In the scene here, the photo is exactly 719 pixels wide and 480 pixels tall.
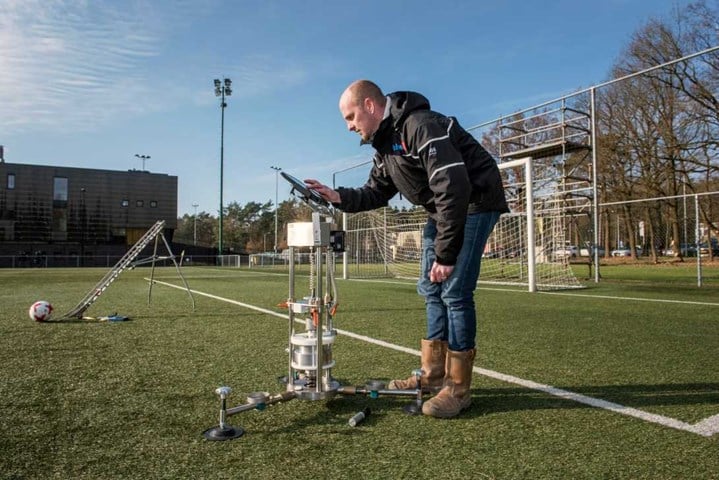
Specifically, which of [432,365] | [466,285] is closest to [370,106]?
[466,285]

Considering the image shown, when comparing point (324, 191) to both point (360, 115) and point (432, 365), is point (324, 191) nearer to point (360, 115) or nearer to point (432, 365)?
point (360, 115)

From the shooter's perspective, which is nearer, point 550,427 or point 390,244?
point 550,427

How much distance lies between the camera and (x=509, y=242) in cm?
1445

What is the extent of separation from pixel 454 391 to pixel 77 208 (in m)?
57.0

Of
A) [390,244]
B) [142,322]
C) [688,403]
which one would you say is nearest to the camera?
[688,403]

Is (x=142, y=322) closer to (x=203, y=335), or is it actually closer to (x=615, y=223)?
(x=203, y=335)

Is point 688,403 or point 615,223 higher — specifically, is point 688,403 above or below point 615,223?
below

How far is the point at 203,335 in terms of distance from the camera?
511 centimetres

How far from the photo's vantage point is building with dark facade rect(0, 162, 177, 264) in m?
48.8

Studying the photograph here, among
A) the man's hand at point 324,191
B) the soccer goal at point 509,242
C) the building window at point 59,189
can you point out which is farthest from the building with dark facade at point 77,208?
the man's hand at point 324,191

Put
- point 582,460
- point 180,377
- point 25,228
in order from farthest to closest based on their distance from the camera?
point 25,228 < point 180,377 < point 582,460

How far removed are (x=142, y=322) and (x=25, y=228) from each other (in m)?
52.5

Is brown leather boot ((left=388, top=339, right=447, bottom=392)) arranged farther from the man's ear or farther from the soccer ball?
the soccer ball

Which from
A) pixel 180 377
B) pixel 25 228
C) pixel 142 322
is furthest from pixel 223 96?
pixel 180 377
